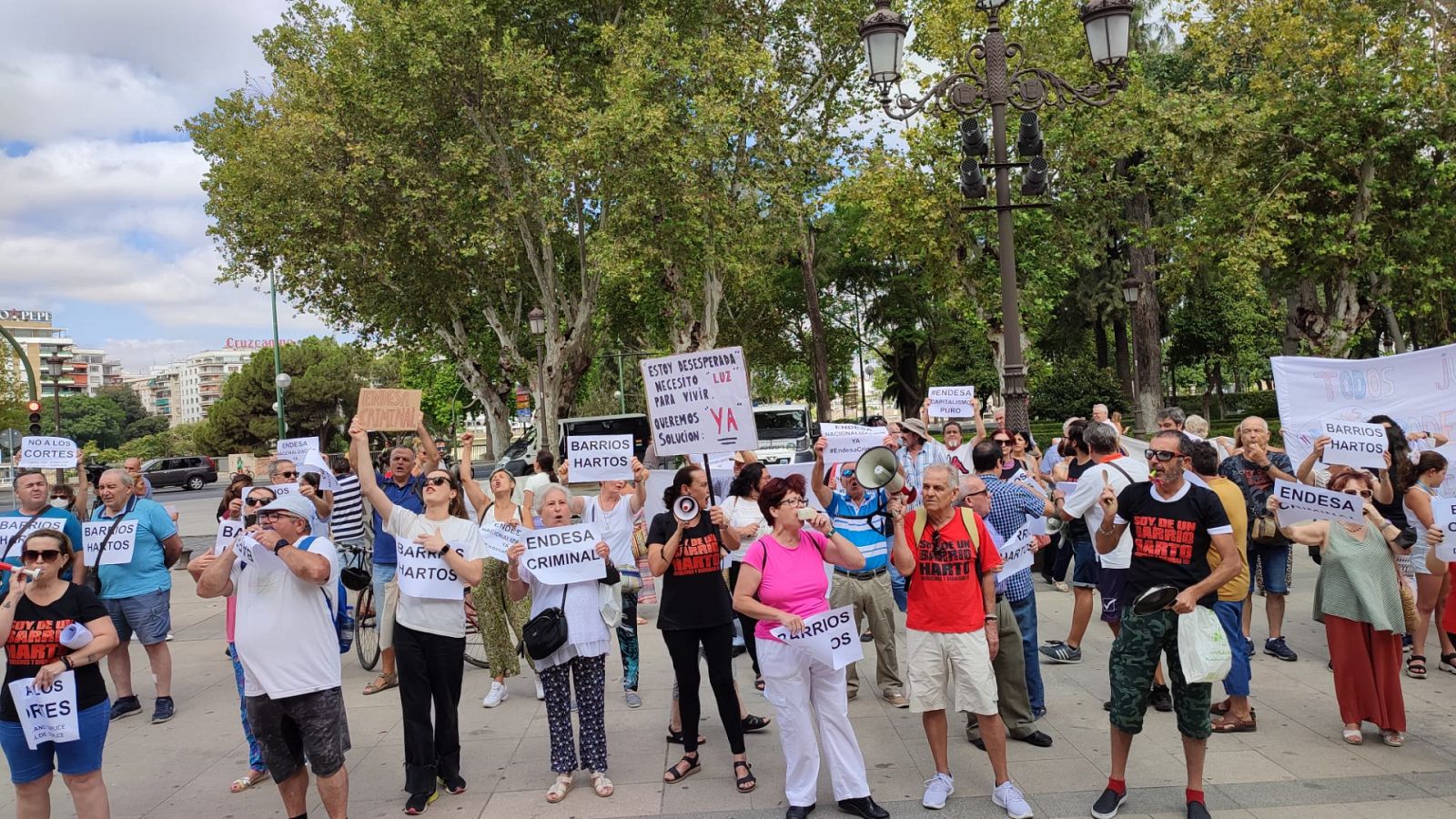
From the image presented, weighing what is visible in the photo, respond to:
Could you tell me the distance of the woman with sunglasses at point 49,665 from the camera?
4281 mm

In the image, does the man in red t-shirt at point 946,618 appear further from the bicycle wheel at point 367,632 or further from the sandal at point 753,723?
the bicycle wheel at point 367,632

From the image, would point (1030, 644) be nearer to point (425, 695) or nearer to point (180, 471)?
point (425, 695)

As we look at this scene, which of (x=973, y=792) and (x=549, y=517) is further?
(x=549, y=517)

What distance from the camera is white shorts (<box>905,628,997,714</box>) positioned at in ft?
15.9

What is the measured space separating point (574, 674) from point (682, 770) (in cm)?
81

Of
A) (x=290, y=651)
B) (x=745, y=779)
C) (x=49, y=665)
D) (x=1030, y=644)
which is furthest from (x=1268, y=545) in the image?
(x=49, y=665)

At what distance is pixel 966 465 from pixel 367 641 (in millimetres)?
5422

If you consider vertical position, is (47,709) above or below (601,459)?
below

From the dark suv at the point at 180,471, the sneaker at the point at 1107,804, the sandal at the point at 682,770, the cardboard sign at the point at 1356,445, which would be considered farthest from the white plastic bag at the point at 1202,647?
the dark suv at the point at 180,471

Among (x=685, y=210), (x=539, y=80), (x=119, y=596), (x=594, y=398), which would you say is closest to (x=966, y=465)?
(x=119, y=596)

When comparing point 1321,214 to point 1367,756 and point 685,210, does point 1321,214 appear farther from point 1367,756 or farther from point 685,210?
point 1367,756

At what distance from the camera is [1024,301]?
77.9 feet

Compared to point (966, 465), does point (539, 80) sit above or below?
above

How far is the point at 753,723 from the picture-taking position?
634 centimetres
